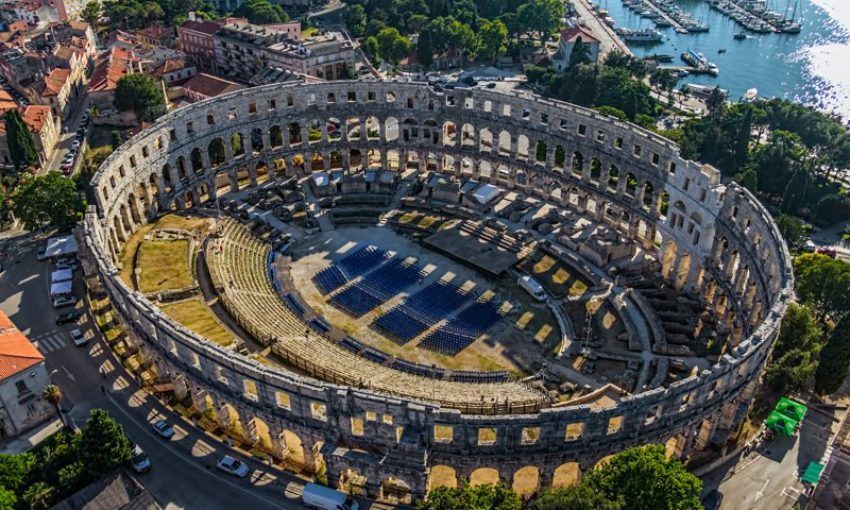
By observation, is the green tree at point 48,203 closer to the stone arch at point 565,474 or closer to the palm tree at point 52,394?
the palm tree at point 52,394

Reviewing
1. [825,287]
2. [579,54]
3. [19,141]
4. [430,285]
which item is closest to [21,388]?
[430,285]

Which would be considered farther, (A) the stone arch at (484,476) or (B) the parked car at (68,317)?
(B) the parked car at (68,317)

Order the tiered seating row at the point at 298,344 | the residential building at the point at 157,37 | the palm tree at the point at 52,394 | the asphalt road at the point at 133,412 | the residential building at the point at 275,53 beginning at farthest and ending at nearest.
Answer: the residential building at the point at 157,37, the residential building at the point at 275,53, the tiered seating row at the point at 298,344, the palm tree at the point at 52,394, the asphalt road at the point at 133,412

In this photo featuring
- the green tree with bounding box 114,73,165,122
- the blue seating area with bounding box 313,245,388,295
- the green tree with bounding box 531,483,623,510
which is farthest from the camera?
the green tree with bounding box 114,73,165,122

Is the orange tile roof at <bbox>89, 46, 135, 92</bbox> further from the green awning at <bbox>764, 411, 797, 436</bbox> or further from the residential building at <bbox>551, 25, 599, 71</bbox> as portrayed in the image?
the green awning at <bbox>764, 411, 797, 436</bbox>

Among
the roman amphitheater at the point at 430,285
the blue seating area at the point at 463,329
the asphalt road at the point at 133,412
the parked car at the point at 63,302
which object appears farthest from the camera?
the parked car at the point at 63,302

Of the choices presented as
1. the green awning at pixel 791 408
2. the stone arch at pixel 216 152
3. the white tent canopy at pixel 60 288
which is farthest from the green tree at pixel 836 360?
the stone arch at pixel 216 152

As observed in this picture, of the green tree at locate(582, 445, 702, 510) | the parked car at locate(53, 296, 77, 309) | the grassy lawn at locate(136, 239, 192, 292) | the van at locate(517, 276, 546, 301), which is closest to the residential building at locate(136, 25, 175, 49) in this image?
the grassy lawn at locate(136, 239, 192, 292)

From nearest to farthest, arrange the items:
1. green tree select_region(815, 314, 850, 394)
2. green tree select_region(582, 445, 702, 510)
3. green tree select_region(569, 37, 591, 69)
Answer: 1. green tree select_region(582, 445, 702, 510)
2. green tree select_region(815, 314, 850, 394)
3. green tree select_region(569, 37, 591, 69)
